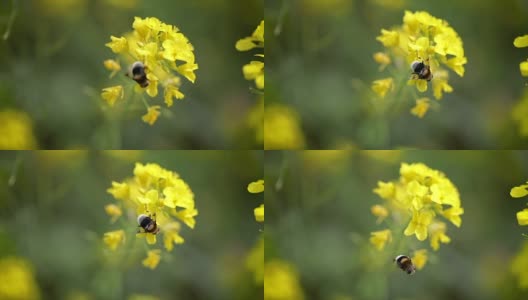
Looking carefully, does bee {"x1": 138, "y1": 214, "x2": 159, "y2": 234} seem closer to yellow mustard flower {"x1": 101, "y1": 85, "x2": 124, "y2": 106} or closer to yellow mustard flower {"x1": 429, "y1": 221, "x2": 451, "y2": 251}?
yellow mustard flower {"x1": 101, "y1": 85, "x2": 124, "y2": 106}

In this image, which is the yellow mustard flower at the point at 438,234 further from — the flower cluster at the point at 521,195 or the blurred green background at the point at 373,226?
the flower cluster at the point at 521,195

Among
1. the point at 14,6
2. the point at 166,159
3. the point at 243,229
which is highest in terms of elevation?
the point at 14,6

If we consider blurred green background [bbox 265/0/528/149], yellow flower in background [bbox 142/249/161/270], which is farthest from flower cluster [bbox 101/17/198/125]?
yellow flower in background [bbox 142/249/161/270]

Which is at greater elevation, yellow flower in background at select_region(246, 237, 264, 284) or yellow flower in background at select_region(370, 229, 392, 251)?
yellow flower in background at select_region(370, 229, 392, 251)

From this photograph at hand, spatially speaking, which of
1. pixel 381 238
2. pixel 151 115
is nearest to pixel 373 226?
pixel 381 238

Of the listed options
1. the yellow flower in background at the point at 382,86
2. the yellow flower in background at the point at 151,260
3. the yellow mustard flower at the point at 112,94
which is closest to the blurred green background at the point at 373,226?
the yellow flower in background at the point at 382,86

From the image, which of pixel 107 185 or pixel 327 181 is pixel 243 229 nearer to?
pixel 327 181

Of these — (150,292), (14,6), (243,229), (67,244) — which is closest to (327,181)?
(243,229)
